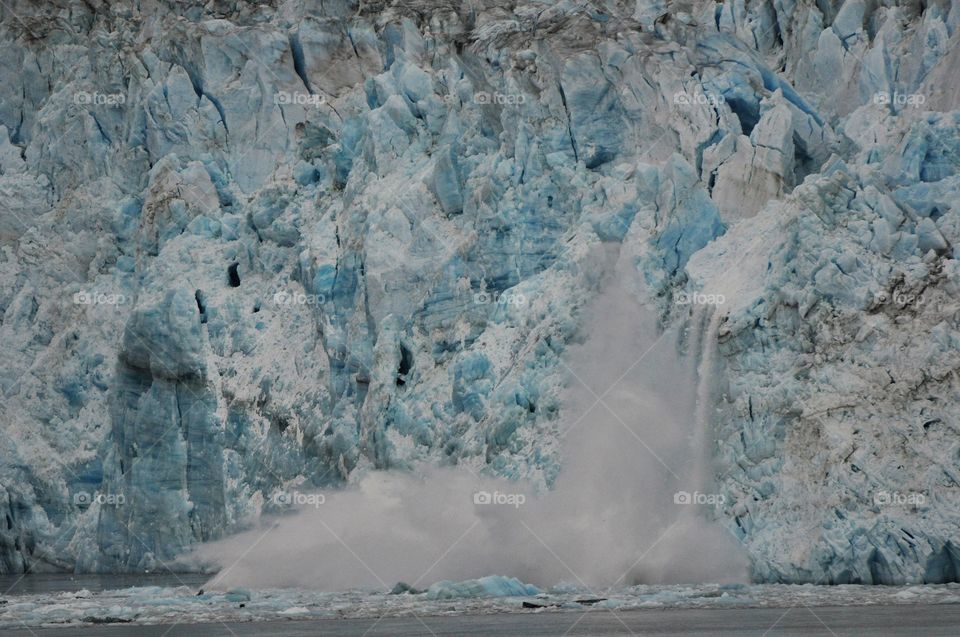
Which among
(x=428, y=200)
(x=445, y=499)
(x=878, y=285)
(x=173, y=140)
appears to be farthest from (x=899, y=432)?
(x=173, y=140)

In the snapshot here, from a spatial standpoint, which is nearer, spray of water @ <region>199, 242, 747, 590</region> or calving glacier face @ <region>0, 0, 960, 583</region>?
calving glacier face @ <region>0, 0, 960, 583</region>

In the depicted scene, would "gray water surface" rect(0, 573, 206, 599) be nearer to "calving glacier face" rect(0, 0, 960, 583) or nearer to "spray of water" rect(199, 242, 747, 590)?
"calving glacier face" rect(0, 0, 960, 583)

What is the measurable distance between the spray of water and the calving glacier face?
41 cm

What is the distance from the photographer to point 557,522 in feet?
82.6

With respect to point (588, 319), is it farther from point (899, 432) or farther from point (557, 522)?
point (899, 432)

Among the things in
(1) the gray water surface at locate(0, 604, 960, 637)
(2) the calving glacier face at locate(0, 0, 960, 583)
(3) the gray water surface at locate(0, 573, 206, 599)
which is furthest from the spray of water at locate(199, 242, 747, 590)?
(1) the gray water surface at locate(0, 604, 960, 637)

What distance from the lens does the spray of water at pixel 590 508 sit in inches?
964

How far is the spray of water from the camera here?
964 inches

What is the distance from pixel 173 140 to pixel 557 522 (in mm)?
14112

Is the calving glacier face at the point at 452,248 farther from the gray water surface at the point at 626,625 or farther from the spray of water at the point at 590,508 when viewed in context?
the gray water surface at the point at 626,625

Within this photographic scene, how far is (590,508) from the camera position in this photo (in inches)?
993

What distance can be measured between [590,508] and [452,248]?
6262 millimetres

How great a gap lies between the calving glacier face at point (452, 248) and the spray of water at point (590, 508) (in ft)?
1.34

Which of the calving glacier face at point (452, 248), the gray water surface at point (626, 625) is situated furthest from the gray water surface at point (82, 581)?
the gray water surface at point (626, 625)
